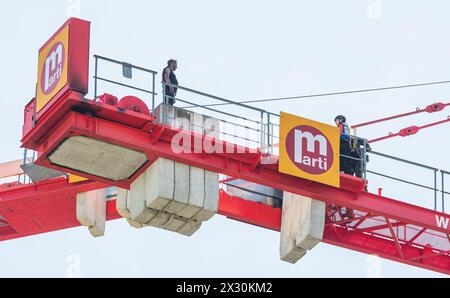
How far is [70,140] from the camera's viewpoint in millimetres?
42656

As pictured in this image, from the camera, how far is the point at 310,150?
45250 millimetres

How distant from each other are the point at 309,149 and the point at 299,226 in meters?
2.44

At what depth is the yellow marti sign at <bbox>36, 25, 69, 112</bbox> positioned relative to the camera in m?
42.4

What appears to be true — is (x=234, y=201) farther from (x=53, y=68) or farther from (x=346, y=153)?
(x=53, y=68)

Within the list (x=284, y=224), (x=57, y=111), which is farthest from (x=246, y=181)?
(x=57, y=111)

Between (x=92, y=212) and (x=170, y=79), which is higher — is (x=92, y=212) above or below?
below

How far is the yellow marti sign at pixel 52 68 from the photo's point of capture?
42406mm

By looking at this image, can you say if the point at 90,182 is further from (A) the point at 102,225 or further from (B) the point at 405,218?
(B) the point at 405,218

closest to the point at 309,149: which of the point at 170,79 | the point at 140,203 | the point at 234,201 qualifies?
the point at 234,201

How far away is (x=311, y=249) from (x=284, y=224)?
145 centimetres

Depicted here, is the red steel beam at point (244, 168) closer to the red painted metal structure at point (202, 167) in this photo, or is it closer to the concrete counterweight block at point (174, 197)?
the red painted metal structure at point (202, 167)

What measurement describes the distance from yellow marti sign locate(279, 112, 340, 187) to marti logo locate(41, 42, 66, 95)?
550cm

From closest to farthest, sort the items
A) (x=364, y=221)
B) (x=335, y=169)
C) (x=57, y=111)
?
(x=57, y=111) → (x=335, y=169) → (x=364, y=221)

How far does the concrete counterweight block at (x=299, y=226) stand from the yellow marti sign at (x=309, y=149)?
3.27 ft
